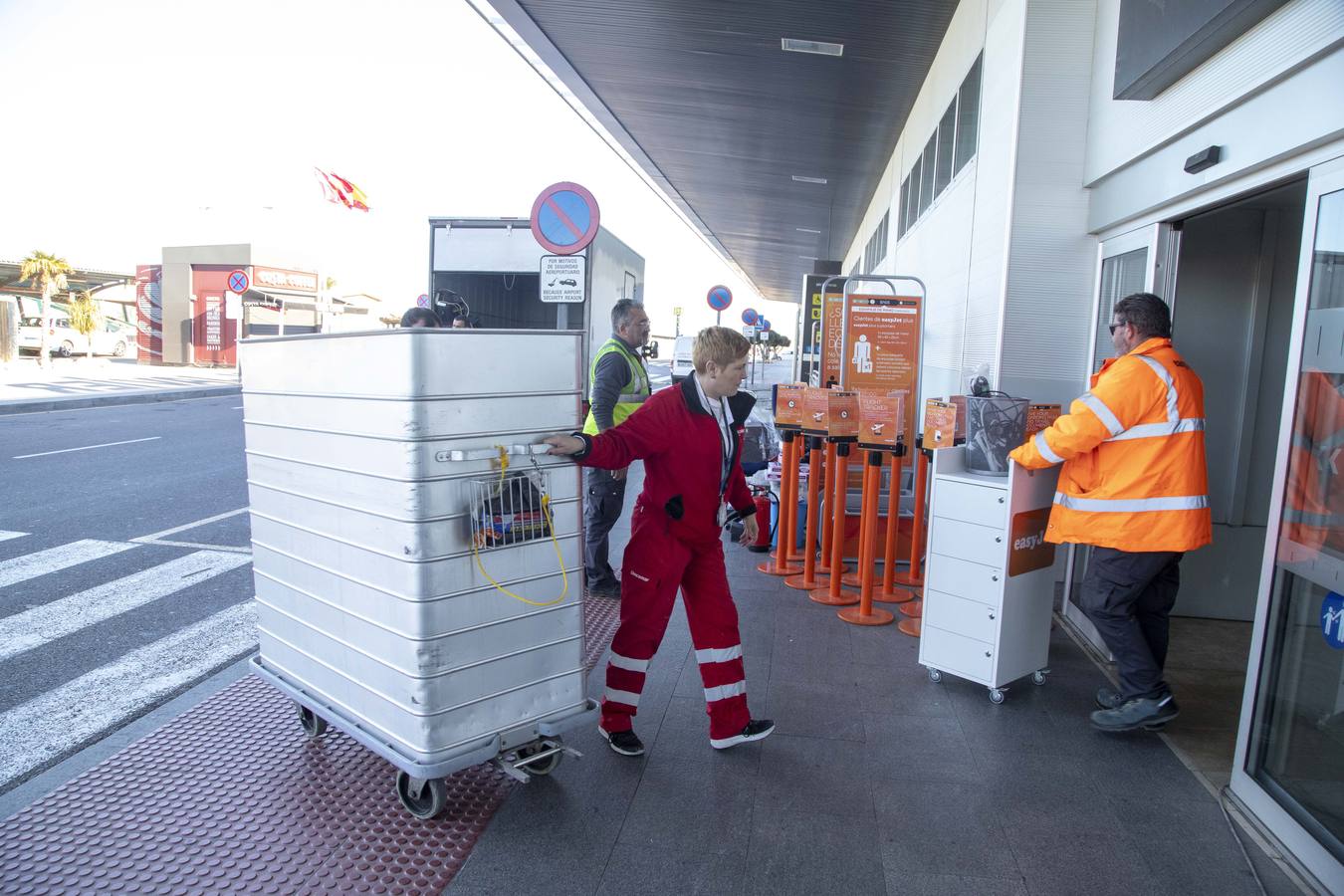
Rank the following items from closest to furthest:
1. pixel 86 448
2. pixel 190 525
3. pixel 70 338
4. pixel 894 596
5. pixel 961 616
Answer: pixel 961 616 < pixel 894 596 < pixel 190 525 < pixel 86 448 < pixel 70 338

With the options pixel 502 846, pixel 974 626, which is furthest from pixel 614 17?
pixel 502 846

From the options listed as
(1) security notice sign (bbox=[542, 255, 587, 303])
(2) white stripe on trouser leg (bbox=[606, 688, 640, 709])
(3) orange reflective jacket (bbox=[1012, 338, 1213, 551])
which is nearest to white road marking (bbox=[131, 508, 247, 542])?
(1) security notice sign (bbox=[542, 255, 587, 303])

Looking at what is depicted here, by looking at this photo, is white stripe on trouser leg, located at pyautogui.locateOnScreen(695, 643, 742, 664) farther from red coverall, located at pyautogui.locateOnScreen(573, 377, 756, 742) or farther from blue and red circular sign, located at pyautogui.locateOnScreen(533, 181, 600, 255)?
blue and red circular sign, located at pyautogui.locateOnScreen(533, 181, 600, 255)

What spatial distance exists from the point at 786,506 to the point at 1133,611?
3074 mm

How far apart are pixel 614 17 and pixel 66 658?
8.89m

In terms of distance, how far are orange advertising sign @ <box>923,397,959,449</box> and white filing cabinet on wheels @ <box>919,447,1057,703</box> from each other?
0.31 ft

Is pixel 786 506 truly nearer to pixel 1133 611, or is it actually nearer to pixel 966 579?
pixel 966 579

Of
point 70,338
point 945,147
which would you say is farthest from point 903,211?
point 70,338

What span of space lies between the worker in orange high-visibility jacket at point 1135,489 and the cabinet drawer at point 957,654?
1.71 feet

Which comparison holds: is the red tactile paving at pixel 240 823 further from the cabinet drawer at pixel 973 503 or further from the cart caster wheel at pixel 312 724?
the cabinet drawer at pixel 973 503

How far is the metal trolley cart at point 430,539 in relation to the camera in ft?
9.11

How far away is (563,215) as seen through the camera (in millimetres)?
6031

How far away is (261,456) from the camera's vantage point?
137 inches

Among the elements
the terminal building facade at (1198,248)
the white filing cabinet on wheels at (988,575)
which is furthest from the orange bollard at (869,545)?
the terminal building facade at (1198,248)
